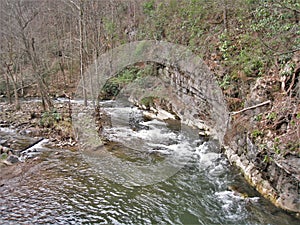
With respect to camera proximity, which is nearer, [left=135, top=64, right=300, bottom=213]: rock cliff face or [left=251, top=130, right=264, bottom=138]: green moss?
[left=135, top=64, right=300, bottom=213]: rock cliff face

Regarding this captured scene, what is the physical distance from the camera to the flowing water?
4965 millimetres

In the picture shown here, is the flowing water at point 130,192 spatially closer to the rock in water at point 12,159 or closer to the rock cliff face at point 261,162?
the rock cliff face at point 261,162

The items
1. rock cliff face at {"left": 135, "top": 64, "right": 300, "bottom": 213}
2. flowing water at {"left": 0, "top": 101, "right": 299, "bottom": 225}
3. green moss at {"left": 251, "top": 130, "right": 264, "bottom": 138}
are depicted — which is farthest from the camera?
green moss at {"left": 251, "top": 130, "right": 264, "bottom": 138}

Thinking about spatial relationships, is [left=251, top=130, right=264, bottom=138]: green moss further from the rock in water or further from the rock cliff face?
the rock in water

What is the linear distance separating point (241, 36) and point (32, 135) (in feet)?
32.0

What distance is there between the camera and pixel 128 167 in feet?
24.2

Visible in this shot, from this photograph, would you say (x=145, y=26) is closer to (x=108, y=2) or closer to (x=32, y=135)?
(x=108, y=2)

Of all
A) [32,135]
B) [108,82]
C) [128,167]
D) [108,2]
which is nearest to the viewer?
[128,167]

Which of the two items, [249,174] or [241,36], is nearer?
[249,174]

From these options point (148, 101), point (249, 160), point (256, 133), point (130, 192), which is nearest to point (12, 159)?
point (130, 192)

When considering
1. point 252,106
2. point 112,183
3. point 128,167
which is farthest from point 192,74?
point 112,183

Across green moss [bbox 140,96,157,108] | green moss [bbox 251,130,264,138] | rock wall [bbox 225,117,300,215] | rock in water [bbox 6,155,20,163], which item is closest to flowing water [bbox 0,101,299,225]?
rock wall [bbox 225,117,300,215]

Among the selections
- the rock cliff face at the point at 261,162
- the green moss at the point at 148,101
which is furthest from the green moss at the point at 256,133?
the green moss at the point at 148,101

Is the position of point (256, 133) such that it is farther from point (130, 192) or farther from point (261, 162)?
point (130, 192)
